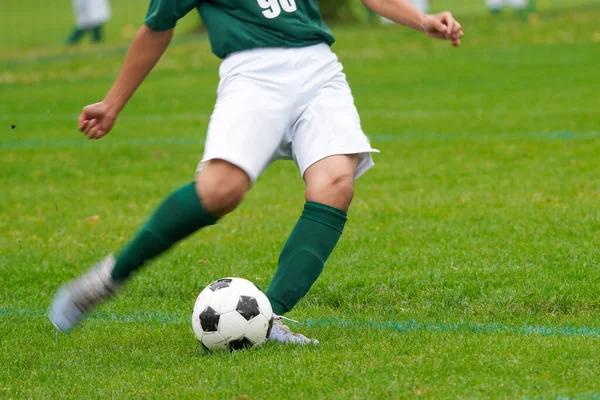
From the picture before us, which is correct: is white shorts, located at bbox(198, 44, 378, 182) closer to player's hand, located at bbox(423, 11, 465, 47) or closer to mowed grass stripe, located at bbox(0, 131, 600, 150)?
player's hand, located at bbox(423, 11, 465, 47)

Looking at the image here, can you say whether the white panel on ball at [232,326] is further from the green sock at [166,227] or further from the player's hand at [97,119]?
the player's hand at [97,119]

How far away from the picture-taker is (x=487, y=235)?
21.2 feet

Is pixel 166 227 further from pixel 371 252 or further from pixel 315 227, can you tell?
pixel 371 252

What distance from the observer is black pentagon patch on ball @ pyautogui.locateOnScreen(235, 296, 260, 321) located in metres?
4.25

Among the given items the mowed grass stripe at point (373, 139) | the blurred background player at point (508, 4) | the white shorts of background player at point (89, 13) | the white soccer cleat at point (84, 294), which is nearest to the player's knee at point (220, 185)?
the white soccer cleat at point (84, 294)

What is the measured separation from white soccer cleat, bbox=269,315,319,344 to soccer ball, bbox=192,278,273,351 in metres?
0.07

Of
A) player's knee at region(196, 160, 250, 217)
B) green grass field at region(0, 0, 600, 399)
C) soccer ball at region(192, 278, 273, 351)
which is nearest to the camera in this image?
green grass field at region(0, 0, 600, 399)

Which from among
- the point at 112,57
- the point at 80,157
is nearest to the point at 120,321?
the point at 80,157

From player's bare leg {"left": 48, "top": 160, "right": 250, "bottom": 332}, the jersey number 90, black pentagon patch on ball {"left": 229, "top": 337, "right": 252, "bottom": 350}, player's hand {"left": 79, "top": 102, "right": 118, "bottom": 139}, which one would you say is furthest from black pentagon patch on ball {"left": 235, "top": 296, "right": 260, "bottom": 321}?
the jersey number 90

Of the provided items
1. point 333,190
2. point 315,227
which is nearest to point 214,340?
point 315,227

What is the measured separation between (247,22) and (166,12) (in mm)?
350

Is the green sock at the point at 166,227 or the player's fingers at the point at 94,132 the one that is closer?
the green sock at the point at 166,227

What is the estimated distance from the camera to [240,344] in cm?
432

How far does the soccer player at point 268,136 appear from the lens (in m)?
4.19
